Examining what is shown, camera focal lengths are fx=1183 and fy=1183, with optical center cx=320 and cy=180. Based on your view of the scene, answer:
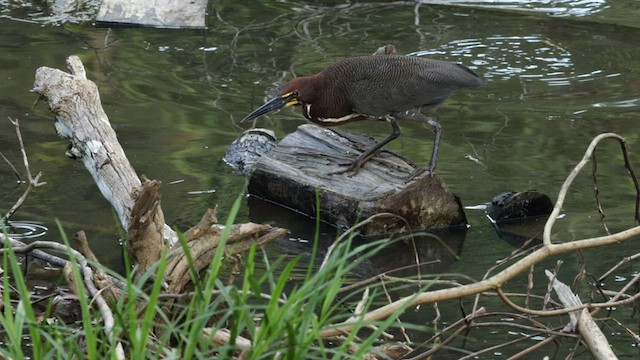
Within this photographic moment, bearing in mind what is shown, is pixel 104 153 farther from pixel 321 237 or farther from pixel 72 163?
pixel 72 163

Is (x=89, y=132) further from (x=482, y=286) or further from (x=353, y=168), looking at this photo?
(x=482, y=286)

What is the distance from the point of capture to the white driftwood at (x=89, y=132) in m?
5.96

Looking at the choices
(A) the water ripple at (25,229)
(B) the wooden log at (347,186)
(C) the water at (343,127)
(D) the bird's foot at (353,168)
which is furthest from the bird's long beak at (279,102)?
(A) the water ripple at (25,229)

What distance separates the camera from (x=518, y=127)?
29.3ft

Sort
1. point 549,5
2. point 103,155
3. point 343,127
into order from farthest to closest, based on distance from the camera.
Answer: point 549,5 < point 343,127 < point 103,155

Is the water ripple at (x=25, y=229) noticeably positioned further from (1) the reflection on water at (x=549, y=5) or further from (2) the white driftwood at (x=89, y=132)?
(1) the reflection on water at (x=549, y=5)

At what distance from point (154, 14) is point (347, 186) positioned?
5.46 m

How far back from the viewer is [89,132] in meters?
6.23

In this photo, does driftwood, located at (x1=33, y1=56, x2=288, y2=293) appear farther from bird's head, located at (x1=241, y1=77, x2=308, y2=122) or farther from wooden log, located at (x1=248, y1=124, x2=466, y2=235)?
wooden log, located at (x1=248, y1=124, x2=466, y2=235)

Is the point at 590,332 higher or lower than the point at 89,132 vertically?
higher

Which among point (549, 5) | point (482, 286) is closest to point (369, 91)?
point (482, 286)

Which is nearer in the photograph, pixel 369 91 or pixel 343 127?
pixel 369 91

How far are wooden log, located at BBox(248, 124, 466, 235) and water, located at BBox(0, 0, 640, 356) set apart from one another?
0.49 feet

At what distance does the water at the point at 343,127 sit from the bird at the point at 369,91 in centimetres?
66
